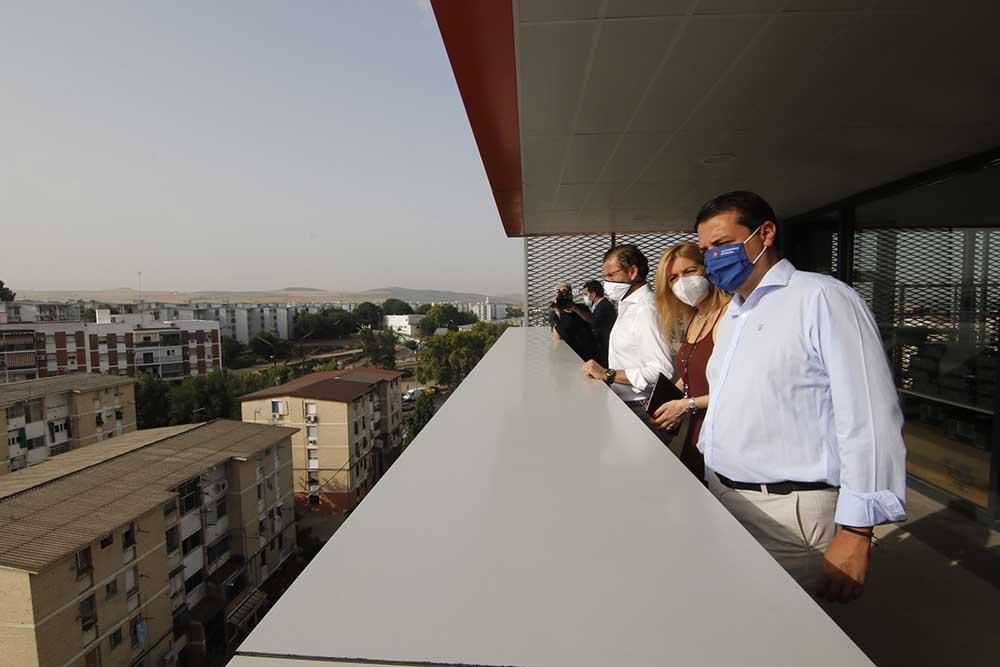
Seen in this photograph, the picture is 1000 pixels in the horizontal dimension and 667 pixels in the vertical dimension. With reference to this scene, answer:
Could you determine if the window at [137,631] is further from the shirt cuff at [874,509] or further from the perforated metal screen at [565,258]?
the shirt cuff at [874,509]

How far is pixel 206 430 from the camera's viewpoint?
19109 millimetres

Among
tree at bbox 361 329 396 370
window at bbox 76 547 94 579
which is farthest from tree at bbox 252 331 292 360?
window at bbox 76 547 94 579

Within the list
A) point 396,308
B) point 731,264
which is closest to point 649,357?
point 731,264

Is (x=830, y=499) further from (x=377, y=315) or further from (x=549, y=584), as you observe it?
(x=377, y=315)

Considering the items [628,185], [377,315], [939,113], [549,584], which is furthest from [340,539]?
[377,315]

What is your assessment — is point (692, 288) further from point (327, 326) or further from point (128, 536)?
point (327, 326)

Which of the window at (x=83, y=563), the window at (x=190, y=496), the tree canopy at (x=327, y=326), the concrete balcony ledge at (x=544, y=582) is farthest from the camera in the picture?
the tree canopy at (x=327, y=326)

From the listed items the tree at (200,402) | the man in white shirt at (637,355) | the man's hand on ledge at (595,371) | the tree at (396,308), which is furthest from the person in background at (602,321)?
the tree at (396,308)

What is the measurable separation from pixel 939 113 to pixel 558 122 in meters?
1.87

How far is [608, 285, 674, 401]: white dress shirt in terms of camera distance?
199 cm

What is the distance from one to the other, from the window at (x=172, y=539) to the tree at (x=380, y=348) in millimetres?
29449

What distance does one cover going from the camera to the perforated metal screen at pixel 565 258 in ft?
24.9

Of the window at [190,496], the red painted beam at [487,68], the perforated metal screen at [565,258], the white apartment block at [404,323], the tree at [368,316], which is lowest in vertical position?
the window at [190,496]

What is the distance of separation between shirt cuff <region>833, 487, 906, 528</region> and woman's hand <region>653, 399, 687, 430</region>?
0.66 m
